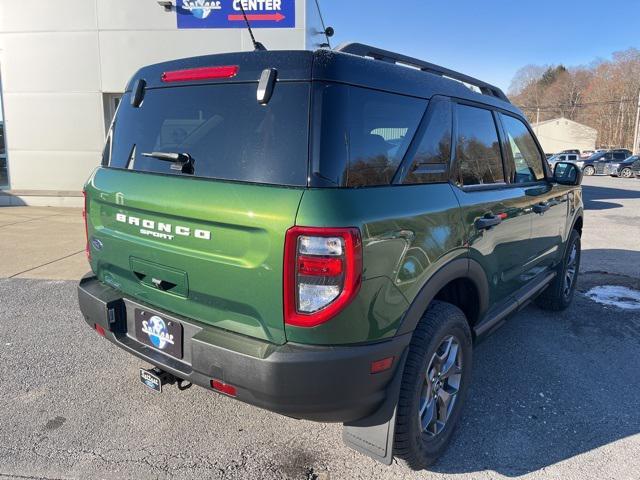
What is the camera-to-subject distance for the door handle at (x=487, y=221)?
2.72 m

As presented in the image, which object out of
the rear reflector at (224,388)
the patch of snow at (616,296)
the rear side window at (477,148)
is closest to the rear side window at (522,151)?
the rear side window at (477,148)

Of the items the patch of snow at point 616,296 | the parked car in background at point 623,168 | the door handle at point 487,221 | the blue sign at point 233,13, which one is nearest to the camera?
the door handle at point 487,221

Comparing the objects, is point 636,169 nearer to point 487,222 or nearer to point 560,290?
point 560,290

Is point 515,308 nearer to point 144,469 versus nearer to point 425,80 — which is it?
point 425,80

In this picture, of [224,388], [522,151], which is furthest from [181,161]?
[522,151]

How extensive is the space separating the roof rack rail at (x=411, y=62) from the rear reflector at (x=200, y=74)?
518mm

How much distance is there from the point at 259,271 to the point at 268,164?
461 millimetres

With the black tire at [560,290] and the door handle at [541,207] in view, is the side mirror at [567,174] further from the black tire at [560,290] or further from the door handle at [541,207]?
the black tire at [560,290]

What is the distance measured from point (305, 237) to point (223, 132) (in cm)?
73

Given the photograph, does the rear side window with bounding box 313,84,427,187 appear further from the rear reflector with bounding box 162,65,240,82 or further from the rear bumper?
the rear bumper

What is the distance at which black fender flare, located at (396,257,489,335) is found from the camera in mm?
2160

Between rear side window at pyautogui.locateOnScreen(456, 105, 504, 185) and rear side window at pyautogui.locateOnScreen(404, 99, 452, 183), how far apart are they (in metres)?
0.14

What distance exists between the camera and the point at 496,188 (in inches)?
120


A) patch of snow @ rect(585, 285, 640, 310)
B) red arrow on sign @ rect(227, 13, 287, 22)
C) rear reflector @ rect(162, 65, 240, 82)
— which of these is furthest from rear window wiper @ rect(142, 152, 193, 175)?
red arrow on sign @ rect(227, 13, 287, 22)
